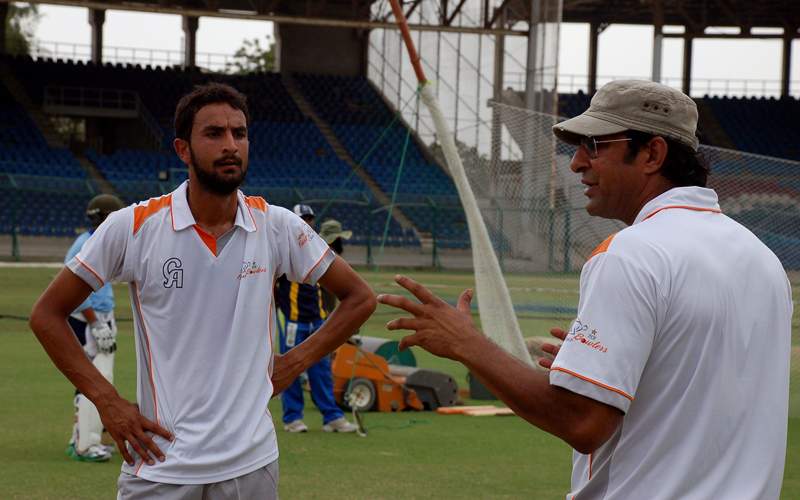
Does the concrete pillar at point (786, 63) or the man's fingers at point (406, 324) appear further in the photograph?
the concrete pillar at point (786, 63)

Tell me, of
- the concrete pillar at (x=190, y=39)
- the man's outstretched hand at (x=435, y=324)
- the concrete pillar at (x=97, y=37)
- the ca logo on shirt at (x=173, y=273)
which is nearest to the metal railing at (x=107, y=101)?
the concrete pillar at (x=97, y=37)

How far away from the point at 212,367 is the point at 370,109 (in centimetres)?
3784

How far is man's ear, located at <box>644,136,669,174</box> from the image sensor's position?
2.07 metres

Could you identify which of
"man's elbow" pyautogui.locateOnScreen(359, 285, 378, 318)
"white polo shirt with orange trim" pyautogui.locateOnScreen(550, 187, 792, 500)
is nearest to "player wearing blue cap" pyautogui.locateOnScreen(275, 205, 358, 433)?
"man's elbow" pyautogui.locateOnScreen(359, 285, 378, 318)

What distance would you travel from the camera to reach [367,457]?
6.97 m

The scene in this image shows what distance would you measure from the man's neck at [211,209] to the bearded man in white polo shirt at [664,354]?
47.6 inches

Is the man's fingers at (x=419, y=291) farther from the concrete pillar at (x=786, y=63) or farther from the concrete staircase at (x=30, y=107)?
the concrete pillar at (x=786, y=63)

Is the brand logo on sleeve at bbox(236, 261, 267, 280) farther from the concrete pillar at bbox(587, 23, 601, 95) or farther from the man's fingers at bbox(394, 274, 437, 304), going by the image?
the concrete pillar at bbox(587, 23, 601, 95)

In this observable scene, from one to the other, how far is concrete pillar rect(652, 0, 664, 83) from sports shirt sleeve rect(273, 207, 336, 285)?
27086 mm

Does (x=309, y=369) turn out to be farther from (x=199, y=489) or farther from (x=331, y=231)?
(x=199, y=489)

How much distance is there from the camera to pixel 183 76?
38.5 m

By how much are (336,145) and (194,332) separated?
35.8m

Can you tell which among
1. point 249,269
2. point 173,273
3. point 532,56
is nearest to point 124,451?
point 173,273

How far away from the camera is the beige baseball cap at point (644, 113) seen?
2.04m
